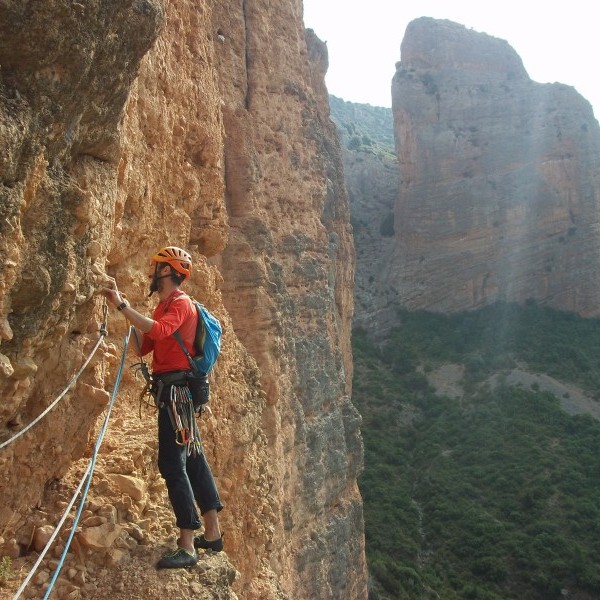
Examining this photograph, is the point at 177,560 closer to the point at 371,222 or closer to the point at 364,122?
the point at 371,222

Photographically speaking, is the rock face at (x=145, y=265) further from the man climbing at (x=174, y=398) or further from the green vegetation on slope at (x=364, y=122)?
the green vegetation on slope at (x=364, y=122)

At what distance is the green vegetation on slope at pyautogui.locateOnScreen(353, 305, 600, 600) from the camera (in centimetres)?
2005

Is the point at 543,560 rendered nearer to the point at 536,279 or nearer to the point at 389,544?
the point at 389,544

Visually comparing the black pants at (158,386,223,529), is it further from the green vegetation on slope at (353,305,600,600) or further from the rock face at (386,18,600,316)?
the rock face at (386,18,600,316)

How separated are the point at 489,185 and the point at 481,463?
19.6m

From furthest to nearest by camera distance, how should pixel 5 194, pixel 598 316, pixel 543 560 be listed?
pixel 598 316 → pixel 543 560 → pixel 5 194

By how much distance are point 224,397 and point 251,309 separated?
317cm

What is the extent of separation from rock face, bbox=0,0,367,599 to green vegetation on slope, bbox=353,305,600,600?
8616 mm

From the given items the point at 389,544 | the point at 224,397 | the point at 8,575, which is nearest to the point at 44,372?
the point at 8,575

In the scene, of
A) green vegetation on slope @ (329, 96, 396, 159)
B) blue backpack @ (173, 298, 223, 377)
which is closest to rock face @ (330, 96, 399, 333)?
green vegetation on slope @ (329, 96, 396, 159)

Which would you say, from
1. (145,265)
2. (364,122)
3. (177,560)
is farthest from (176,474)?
(364,122)

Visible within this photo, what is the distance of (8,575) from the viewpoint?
2.91 metres

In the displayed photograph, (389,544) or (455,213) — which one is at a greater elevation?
(455,213)

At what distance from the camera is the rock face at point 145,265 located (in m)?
2.87
